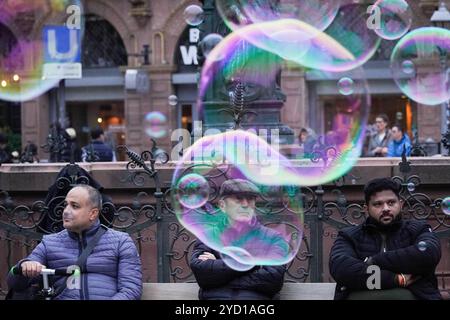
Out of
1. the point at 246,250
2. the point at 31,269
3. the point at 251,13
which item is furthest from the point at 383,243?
the point at 251,13

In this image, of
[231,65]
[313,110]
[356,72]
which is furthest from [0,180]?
[313,110]

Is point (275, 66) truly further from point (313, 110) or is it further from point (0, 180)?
point (313, 110)

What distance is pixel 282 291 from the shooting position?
5562 mm

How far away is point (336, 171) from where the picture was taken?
24.0ft

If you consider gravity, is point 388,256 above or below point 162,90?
below

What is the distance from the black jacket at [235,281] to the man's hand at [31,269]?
861 mm

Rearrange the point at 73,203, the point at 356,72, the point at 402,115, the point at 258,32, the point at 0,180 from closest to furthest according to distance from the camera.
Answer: the point at 73,203
the point at 0,180
the point at 258,32
the point at 356,72
the point at 402,115

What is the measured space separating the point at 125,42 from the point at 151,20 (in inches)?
33.4

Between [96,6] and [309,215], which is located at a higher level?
[96,6]

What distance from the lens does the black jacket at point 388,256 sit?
517 centimetres

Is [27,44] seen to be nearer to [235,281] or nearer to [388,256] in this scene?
[235,281]

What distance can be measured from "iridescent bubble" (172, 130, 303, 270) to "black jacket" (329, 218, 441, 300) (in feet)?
1.08

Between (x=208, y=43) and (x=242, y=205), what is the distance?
4342 mm

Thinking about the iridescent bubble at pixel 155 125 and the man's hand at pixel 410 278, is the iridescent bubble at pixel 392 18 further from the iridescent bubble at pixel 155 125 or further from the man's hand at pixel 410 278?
the iridescent bubble at pixel 155 125
